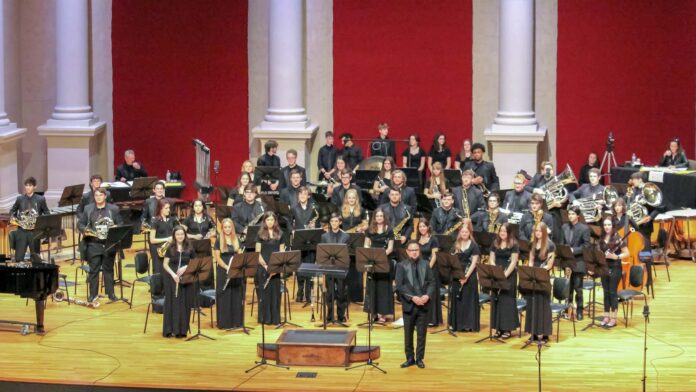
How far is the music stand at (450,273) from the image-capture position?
54.1 feet

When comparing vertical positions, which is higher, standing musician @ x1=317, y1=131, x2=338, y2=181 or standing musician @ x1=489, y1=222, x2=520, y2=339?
standing musician @ x1=317, y1=131, x2=338, y2=181

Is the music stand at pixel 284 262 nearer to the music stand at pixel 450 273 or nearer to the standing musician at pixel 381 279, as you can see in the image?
the standing musician at pixel 381 279

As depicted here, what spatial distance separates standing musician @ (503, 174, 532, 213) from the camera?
19016 millimetres

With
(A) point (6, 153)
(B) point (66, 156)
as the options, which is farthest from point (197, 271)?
(B) point (66, 156)

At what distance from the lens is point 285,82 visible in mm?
24406

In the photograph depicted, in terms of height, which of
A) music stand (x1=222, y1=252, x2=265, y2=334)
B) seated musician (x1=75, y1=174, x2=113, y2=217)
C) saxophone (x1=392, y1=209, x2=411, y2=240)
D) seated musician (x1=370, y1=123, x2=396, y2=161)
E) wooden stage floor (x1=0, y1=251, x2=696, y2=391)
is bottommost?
wooden stage floor (x1=0, y1=251, x2=696, y2=391)

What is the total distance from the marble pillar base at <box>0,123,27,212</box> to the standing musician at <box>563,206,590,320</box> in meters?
10.4

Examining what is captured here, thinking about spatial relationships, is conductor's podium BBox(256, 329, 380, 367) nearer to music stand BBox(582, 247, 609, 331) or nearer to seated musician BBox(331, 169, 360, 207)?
music stand BBox(582, 247, 609, 331)

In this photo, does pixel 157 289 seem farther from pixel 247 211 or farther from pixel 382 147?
pixel 382 147

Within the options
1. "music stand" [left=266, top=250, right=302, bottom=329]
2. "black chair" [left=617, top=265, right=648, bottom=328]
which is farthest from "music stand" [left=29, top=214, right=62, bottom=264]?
"black chair" [left=617, top=265, right=648, bottom=328]

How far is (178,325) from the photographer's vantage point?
663 inches

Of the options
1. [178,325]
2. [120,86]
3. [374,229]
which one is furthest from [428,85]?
[178,325]

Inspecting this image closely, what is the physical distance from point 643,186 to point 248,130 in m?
9.11

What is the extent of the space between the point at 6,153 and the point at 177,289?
785 centimetres
